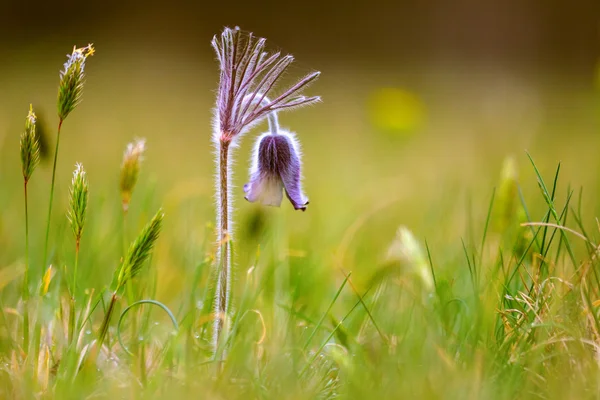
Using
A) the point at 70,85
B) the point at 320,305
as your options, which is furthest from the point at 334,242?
the point at 70,85

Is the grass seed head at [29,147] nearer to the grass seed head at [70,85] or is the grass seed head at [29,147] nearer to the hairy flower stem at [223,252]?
the grass seed head at [70,85]

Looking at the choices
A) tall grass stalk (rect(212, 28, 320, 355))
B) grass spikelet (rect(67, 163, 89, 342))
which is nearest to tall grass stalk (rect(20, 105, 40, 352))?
grass spikelet (rect(67, 163, 89, 342))

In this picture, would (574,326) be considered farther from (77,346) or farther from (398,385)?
(77,346)

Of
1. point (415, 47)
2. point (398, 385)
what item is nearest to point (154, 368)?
point (398, 385)

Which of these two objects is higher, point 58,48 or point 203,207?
point 58,48

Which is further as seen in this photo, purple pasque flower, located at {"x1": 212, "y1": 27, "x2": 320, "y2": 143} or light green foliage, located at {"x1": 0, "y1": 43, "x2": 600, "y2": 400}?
purple pasque flower, located at {"x1": 212, "y1": 27, "x2": 320, "y2": 143}

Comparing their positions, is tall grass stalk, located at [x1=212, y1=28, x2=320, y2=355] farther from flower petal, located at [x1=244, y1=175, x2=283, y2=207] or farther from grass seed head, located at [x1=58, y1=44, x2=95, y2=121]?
grass seed head, located at [x1=58, y1=44, x2=95, y2=121]

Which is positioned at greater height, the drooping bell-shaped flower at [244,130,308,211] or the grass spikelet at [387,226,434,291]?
the drooping bell-shaped flower at [244,130,308,211]
